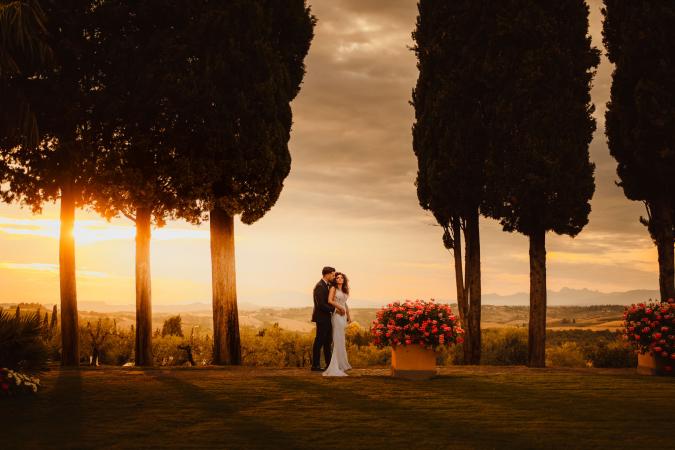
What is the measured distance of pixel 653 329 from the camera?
16.8 metres

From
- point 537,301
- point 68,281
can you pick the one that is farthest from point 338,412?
point 68,281

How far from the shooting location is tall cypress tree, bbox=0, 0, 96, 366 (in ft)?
62.6

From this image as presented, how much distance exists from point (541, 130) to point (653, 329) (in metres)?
6.17

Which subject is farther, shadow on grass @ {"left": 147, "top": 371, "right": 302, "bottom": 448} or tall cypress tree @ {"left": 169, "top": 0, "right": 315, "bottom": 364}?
tall cypress tree @ {"left": 169, "top": 0, "right": 315, "bottom": 364}

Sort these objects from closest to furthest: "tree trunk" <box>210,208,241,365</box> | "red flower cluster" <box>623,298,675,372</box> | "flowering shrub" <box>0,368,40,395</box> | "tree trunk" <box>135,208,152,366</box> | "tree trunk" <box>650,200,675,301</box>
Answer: "flowering shrub" <box>0,368,40,395</box>, "red flower cluster" <box>623,298,675,372</box>, "tree trunk" <box>210,208,241,365</box>, "tree trunk" <box>135,208,152,366</box>, "tree trunk" <box>650,200,675,301</box>

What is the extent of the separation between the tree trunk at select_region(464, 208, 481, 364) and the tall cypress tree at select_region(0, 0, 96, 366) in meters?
11.0

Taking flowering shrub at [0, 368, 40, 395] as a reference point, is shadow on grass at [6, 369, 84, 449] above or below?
below

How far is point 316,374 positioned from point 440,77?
10.3 metres

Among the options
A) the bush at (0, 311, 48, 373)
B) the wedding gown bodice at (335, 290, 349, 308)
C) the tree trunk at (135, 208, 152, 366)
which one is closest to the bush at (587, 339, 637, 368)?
the wedding gown bodice at (335, 290, 349, 308)

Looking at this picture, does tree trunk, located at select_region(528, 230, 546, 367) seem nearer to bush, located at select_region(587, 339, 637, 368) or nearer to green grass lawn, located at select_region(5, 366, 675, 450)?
bush, located at select_region(587, 339, 637, 368)

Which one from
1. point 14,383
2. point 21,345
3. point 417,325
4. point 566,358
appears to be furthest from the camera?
point 566,358

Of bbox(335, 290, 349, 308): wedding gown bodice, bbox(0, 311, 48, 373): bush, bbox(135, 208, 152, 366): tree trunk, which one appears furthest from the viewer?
bbox(135, 208, 152, 366): tree trunk

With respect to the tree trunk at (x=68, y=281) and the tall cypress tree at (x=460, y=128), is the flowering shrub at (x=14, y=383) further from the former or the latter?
the tall cypress tree at (x=460, y=128)

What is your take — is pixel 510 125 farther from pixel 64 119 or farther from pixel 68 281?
pixel 68 281
